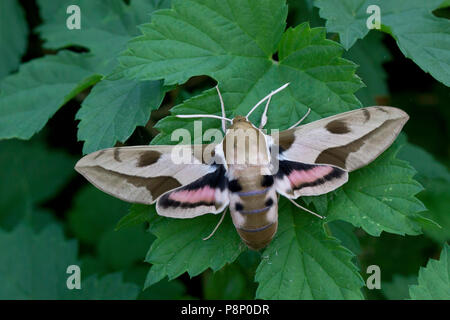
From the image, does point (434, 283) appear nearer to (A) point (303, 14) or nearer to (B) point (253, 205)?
(B) point (253, 205)

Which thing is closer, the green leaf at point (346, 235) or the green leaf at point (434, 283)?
the green leaf at point (434, 283)

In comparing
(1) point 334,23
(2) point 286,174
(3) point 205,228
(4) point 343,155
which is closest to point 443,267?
(4) point 343,155

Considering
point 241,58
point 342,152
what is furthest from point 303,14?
point 342,152

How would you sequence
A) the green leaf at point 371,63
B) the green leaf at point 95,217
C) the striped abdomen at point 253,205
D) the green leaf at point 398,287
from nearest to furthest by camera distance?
the striped abdomen at point 253,205, the green leaf at point 398,287, the green leaf at point 371,63, the green leaf at point 95,217

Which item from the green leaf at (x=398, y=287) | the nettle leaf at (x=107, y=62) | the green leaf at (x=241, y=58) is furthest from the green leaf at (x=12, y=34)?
the green leaf at (x=398, y=287)

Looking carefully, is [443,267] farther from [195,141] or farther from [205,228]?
[195,141]

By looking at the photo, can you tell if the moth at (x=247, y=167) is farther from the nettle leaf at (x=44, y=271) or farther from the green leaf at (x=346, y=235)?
the nettle leaf at (x=44, y=271)
